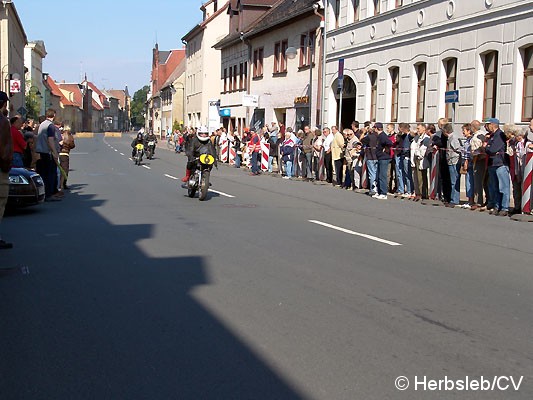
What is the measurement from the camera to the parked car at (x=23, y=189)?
13.4m

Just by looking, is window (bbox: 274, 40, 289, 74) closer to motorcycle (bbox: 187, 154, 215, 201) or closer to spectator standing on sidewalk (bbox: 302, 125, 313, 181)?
spectator standing on sidewalk (bbox: 302, 125, 313, 181)

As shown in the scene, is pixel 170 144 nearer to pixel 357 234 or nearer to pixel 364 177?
pixel 364 177

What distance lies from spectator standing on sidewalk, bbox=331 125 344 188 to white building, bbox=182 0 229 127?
39.9 m

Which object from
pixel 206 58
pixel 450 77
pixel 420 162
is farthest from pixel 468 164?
pixel 206 58

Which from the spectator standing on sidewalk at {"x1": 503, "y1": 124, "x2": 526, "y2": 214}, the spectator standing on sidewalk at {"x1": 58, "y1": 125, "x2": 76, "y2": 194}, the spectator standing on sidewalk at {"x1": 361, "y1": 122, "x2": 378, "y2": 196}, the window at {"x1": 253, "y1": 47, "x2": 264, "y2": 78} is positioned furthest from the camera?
the window at {"x1": 253, "y1": 47, "x2": 264, "y2": 78}

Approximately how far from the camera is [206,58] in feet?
220

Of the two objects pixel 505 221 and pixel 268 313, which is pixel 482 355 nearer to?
pixel 268 313

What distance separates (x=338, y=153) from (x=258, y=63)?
24.4 m

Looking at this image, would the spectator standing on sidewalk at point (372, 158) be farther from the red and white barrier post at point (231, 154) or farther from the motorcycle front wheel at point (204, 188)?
the red and white barrier post at point (231, 154)

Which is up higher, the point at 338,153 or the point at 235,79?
the point at 235,79

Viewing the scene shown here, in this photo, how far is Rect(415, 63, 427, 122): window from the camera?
25344mm

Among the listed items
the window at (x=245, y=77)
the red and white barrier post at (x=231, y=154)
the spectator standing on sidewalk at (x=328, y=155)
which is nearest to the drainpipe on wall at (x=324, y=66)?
the red and white barrier post at (x=231, y=154)

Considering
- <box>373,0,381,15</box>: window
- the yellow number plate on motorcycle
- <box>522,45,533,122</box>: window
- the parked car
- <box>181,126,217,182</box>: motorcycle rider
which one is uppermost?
<box>373,0,381,15</box>: window

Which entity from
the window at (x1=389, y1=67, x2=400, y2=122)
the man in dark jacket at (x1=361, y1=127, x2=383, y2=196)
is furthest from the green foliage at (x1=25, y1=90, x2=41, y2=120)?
the man in dark jacket at (x1=361, y1=127, x2=383, y2=196)
